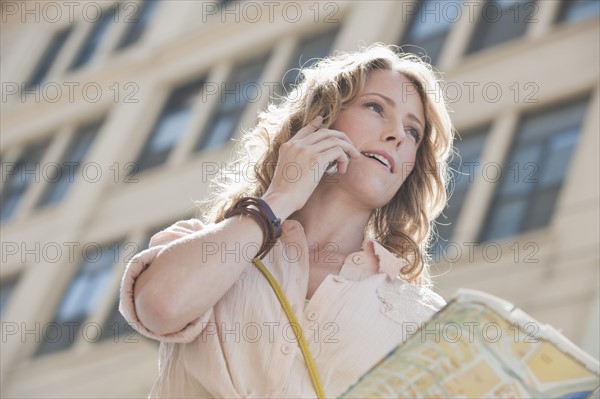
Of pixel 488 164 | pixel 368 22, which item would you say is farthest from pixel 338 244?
pixel 368 22

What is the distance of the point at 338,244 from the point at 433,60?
10022 millimetres

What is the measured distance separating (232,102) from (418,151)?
451 inches

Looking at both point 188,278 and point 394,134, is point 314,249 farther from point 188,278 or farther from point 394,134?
point 188,278

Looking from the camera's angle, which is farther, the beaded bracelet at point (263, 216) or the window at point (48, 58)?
the window at point (48, 58)

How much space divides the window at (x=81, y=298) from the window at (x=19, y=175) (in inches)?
87.2

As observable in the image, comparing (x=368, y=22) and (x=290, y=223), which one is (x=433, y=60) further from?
(x=290, y=223)

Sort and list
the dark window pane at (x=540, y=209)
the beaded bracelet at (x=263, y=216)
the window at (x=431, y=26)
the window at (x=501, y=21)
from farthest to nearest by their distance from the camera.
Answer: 1. the window at (x=431, y=26)
2. the window at (x=501, y=21)
3. the dark window pane at (x=540, y=209)
4. the beaded bracelet at (x=263, y=216)

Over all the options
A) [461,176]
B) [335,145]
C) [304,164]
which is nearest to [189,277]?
[304,164]

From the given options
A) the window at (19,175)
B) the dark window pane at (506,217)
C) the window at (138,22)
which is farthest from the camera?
the window at (138,22)

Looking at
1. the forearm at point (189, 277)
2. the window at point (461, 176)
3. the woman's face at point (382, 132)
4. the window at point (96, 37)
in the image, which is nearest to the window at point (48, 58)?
the window at point (96, 37)

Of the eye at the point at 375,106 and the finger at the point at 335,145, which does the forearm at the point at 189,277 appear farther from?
the eye at the point at 375,106

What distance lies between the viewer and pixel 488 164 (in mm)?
10758

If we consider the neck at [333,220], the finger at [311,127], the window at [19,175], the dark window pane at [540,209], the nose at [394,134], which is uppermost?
the finger at [311,127]

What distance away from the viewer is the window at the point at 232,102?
46.4 ft
